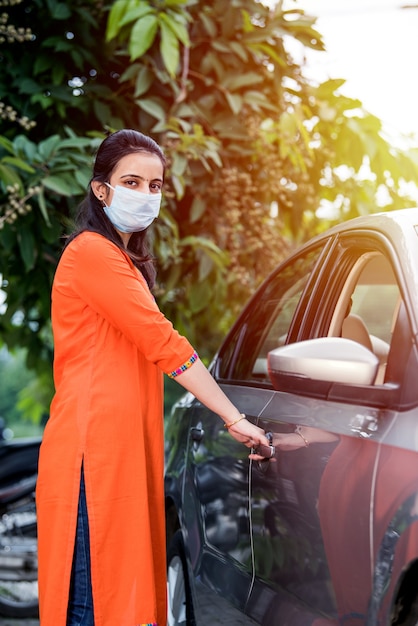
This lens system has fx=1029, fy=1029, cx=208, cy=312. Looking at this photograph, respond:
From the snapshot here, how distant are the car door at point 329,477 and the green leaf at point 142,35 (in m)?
1.92

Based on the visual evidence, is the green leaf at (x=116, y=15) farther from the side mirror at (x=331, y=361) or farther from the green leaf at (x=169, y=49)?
the side mirror at (x=331, y=361)

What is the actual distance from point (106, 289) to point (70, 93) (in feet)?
9.04

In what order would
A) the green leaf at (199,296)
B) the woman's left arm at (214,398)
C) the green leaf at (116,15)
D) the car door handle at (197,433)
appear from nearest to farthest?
the woman's left arm at (214,398) → the car door handle at (197,433) → the green leaf at (116,15) → the green leaf at (199,296)

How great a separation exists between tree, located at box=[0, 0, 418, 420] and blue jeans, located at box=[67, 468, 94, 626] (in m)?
2.31

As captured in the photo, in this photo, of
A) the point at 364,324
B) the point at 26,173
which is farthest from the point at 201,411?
the point at 26,173

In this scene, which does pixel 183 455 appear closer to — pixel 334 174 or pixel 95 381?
pixel 95 381

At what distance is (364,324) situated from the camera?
324 cm

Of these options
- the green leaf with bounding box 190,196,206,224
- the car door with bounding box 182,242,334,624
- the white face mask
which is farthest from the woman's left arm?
the green leaf with bounding box 190,196,206,224

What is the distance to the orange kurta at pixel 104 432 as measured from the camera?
2.91 m

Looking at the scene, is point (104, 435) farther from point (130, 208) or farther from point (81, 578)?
point (130, 208)

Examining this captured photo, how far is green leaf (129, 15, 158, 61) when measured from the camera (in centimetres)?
472

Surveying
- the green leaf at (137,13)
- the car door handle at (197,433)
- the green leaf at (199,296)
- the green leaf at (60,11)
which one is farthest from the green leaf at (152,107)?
the car door handle at (197,433)

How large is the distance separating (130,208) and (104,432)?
697mm

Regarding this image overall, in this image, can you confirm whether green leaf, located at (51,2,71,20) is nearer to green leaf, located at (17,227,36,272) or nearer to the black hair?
green leaf, located at (17,227,36,272)
